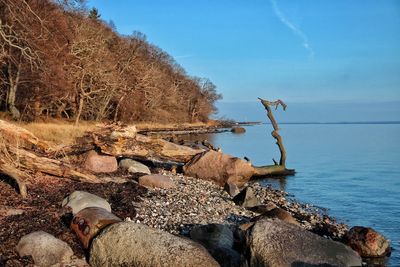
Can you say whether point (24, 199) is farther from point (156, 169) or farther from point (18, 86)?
point (18, 86)

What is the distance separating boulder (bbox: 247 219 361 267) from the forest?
14148 mm

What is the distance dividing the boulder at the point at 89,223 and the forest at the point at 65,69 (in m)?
11.9

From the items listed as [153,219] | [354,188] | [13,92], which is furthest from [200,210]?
[13,92]

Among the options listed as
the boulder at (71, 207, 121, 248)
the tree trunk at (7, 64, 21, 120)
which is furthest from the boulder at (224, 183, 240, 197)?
the tree trunk at (7, 64, 21, 120)

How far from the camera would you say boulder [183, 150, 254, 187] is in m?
19.2

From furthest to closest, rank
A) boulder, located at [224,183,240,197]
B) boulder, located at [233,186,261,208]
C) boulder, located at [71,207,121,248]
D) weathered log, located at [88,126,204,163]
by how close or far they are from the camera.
Result: weathered log, located at [88,126,204,163]
boulder, located at [224,183,240,197]
boulder, located at [233,186,261,208]
boulder, located at [71,207,121,248]

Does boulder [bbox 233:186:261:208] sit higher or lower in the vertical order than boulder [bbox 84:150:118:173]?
lower

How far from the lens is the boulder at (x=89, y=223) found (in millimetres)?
8117

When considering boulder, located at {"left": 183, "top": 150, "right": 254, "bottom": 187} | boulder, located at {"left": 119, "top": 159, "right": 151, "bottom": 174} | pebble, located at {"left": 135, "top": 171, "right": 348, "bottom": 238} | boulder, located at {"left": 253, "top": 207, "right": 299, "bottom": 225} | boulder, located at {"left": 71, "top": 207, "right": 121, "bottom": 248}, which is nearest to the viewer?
boulder, located at {"left": 71, "top": 207, "right": 121, "bottom": 248}

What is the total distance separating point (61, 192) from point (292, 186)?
528 inches

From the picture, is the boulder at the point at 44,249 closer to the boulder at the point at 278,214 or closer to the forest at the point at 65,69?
the boulder at the point at 278,214

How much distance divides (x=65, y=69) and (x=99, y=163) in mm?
23020

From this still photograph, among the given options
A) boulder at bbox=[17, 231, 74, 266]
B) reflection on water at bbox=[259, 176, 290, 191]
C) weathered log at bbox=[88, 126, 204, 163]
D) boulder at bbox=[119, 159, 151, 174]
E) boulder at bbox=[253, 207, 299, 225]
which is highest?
weathered log at bbox=[88, 126, 204, 163]

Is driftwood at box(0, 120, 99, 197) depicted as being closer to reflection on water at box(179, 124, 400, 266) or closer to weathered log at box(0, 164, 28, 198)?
weathered log at box(0, 164, 28, 198)
